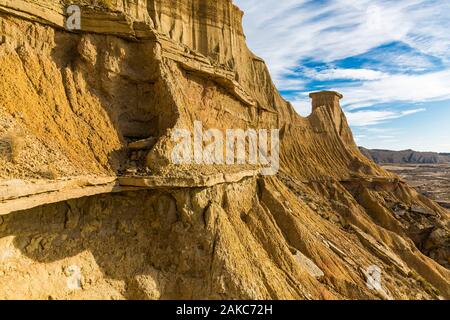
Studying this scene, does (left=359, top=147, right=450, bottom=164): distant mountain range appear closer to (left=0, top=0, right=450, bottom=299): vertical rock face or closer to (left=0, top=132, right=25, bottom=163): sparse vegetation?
(left=0, top=0, right=450, bottom=299): vertical rock face

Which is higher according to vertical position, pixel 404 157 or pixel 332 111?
pixel 332 111

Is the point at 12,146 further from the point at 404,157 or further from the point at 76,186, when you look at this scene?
the point at 404,157

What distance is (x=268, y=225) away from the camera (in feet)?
36.4

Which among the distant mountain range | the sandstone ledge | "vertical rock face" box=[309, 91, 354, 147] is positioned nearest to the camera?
the sandstone ledge

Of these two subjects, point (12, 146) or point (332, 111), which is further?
point (332, 111)

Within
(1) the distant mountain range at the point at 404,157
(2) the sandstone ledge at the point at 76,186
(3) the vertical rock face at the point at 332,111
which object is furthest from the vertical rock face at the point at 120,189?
(1) the distant mountain range at the point at 404,157

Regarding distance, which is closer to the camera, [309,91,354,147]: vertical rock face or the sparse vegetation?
the sparse vegetation

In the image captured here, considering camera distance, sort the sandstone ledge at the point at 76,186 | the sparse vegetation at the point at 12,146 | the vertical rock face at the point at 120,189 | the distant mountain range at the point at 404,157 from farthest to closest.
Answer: the distant mountain range at the point at 404,157 → the vertical rock face at the point at 120,189 → the sparse vegetation at the point at 12,146 → the sandstone ledge at the point at 76,186

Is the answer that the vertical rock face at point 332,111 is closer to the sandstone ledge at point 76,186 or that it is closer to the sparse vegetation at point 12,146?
the sandstone ledge at point 76,186

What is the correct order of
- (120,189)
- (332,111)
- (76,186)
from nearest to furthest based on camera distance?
(76,186), (120,189), (332,111)

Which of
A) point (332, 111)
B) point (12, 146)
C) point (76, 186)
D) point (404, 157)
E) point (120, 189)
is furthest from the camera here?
point (404, 157)

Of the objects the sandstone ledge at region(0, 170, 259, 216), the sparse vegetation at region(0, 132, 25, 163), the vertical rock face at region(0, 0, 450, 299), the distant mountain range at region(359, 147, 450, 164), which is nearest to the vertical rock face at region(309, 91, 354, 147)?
the vertical rock face at region(0, 0, 450, 299)

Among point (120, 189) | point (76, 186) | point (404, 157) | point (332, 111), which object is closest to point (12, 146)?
point (76, 186)
